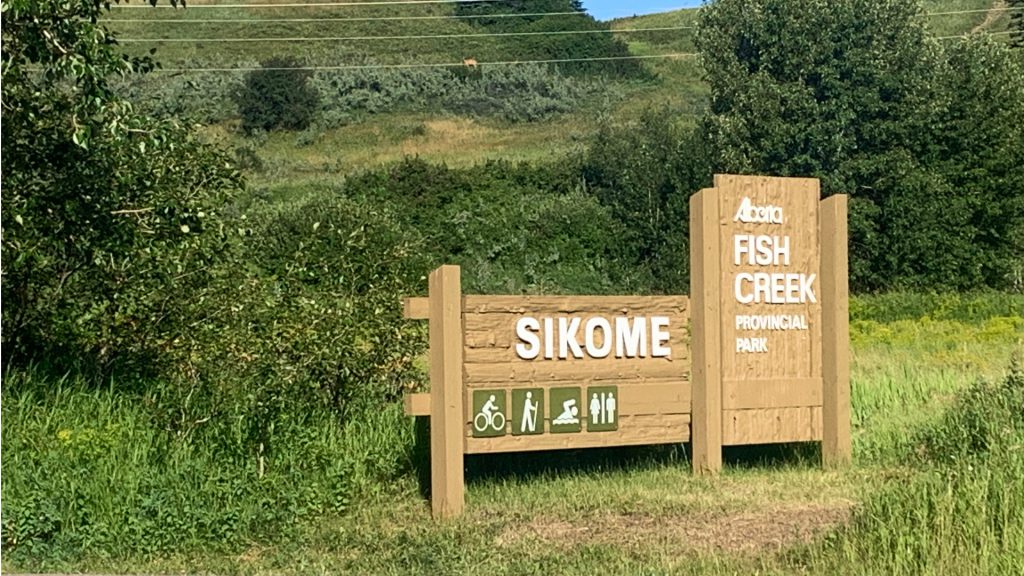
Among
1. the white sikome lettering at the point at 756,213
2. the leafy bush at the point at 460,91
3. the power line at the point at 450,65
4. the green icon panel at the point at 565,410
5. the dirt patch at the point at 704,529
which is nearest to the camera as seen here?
the dirt patch at the point at 704,529

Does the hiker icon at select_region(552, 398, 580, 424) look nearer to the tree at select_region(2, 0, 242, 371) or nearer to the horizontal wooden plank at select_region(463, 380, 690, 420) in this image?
the horizontal wooden plank at select_region(463, 380, 690, 420)

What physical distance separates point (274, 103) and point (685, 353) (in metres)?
51.5

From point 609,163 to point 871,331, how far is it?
2025 centimetres

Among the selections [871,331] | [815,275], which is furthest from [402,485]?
[871,331]

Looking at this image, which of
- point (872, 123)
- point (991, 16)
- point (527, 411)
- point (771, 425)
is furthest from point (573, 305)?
point (991, 16)

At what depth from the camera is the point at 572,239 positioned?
3903cm

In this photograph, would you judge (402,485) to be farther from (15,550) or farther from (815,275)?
(815,275)

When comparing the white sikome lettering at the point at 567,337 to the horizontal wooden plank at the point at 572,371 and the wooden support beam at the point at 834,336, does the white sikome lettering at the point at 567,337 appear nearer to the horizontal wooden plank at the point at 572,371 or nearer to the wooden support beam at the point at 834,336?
the horizontal wooden plank at the point at 572,371

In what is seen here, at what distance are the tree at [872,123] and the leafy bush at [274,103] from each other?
2449cm

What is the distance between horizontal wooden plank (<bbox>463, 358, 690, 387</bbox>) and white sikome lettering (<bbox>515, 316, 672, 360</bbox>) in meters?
0.06

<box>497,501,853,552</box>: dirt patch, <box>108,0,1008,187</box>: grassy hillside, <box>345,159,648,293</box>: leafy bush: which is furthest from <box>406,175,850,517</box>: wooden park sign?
<box>108,0,1008,187</box>: grassy hillside

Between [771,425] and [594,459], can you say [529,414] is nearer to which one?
[594,459]

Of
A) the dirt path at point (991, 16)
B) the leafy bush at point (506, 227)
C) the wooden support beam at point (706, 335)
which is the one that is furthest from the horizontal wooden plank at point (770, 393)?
the dirt path at point (991, 16)

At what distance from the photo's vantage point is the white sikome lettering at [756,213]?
9883mm
